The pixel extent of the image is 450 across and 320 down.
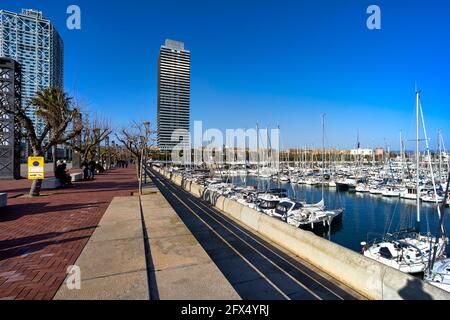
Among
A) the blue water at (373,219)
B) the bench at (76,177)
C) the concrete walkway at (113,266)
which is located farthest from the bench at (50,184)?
the blue water at (373,219)

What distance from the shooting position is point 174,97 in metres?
84.4

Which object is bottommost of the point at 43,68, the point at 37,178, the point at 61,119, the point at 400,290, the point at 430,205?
the point at 430,205

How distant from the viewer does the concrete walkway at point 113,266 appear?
14.7 ft

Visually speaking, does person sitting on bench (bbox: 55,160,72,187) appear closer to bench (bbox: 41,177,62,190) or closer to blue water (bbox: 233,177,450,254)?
bench (bbox: 41,177,62,190)

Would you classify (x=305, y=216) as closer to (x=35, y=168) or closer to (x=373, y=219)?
(x=373, y=219)

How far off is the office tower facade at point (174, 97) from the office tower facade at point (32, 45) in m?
29.1

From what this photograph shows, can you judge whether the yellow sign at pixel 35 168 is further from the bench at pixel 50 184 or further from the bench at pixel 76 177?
the bench at pixel 76 177

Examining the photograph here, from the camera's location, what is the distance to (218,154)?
10219cm

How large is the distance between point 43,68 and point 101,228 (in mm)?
76440

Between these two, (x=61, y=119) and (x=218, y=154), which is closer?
(x=61, y=119)

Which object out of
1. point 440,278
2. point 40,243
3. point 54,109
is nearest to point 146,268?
point 40,243

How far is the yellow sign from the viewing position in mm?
14780
